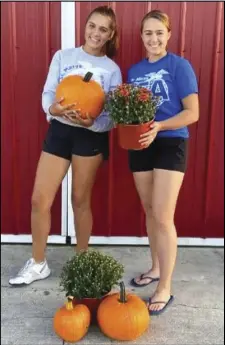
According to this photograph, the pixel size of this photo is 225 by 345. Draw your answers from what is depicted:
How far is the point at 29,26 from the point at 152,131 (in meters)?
1.52

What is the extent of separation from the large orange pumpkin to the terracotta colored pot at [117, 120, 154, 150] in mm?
230

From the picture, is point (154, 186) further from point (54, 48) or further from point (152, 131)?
point (54, 48)

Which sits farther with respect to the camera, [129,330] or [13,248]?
[13,248]

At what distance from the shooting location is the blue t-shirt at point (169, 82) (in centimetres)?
282

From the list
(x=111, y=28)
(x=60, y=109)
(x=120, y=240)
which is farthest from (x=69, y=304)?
(x=111, y=28)

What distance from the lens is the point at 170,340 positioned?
2.87 meters

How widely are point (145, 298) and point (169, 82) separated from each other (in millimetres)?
1442

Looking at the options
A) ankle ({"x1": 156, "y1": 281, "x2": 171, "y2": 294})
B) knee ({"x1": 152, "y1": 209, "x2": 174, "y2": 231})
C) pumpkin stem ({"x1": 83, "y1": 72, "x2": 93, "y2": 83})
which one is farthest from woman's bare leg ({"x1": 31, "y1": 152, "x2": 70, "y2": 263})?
ankle ({"x1": 156, "y1": 281, "x2": 171, "y2": 294})

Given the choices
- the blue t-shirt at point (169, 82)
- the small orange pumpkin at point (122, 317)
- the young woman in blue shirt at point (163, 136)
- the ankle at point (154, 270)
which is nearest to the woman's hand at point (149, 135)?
the young woman in blue shirt at point (163, 136)

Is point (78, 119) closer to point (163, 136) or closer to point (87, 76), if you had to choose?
point (87, 76)

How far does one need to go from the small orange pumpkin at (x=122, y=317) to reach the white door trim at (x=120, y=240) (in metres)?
1.25

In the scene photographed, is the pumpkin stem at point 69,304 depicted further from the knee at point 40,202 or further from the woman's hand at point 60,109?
the woman's hand at point 60,109

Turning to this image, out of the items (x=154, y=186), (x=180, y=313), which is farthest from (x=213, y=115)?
(x=180, y=313)

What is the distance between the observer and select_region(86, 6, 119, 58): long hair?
299cm
